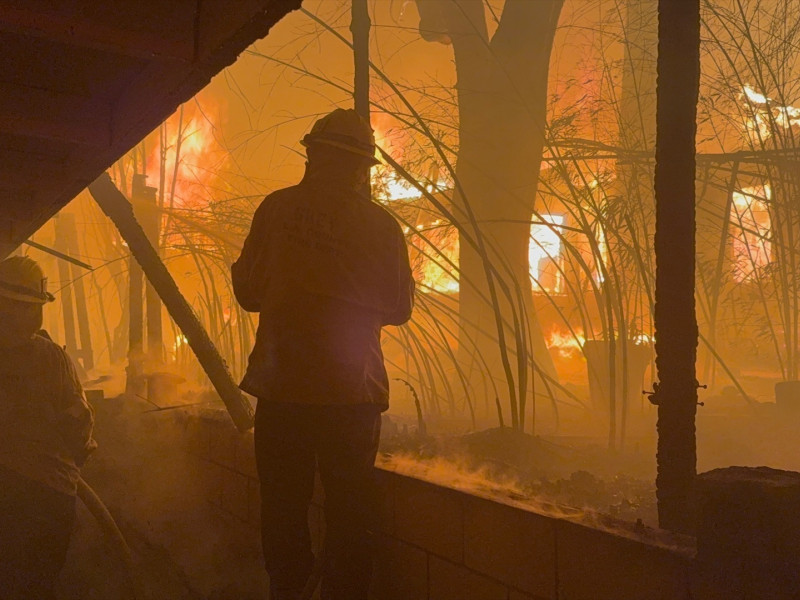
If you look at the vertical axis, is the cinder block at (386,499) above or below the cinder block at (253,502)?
above

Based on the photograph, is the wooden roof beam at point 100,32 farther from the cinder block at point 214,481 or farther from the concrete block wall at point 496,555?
the cinder block at point 214,481

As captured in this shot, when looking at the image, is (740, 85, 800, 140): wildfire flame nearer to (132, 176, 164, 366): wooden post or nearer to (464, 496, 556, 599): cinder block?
(464, 496, 556, 599): cinder block

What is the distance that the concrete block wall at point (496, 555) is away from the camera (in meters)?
1.41

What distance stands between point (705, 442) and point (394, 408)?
2.93 meters

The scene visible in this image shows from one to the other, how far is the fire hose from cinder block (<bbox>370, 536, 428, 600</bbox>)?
1207 mm

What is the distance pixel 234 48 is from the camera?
4.06ft

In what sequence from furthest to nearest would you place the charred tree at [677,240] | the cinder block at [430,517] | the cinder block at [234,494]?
the cinder block at [234,494]
the cinder block at [430,517]
the charred tree at [677,240]

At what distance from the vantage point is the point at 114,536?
2740 millimetres

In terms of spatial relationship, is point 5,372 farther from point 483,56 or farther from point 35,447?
point 483,56

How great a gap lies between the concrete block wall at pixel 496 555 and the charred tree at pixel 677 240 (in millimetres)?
198

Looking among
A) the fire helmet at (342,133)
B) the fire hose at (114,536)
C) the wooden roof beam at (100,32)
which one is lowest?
the fire hose at (114,536)

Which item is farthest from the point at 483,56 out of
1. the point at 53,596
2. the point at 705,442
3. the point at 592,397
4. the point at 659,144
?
the point at 53,596

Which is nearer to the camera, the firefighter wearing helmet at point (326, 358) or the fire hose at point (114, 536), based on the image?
the firefighter wearing helmet at point (326, 358)

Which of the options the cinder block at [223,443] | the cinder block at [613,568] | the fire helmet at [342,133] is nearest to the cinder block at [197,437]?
the cinder block at [223,443]
